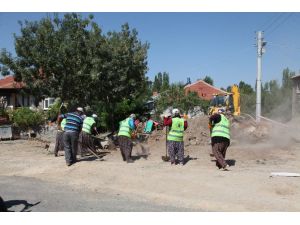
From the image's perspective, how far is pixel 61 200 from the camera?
8109mm

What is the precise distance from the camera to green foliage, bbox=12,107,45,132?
80.0ft

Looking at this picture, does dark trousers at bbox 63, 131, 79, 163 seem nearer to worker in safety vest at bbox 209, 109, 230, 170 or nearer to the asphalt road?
the asphalt road

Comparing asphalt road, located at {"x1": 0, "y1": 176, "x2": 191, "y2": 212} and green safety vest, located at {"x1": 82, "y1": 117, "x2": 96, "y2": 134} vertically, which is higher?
green safety vest, located at {"x1": 82, "y1": 117, "x2": 96, "y2": 134}

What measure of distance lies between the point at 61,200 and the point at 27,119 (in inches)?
676

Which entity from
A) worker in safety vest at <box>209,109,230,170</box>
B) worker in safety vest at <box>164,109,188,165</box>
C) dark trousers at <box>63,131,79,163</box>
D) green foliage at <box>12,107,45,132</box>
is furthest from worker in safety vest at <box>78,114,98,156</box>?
green foliage at <box>12,107,45,132</box>

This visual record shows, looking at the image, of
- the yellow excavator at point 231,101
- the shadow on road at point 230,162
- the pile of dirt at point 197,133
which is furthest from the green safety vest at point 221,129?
the yellow excavator at point 231,101

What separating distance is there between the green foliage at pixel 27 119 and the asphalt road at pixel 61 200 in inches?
582

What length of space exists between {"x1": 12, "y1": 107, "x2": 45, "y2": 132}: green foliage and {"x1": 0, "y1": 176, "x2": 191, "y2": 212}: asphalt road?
14.8 metres

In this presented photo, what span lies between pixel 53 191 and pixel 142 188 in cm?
193

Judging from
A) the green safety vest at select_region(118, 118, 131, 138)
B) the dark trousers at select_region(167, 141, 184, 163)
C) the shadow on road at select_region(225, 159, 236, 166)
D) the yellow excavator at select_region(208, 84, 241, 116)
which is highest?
the yellow excavator at select_region(208, 84, 241, 116)

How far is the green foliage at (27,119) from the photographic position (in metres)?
24.4

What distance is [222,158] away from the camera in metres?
10.7

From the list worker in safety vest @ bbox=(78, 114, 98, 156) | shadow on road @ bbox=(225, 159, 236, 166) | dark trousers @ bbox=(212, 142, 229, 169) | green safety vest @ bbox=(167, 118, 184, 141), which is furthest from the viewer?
worker in safety vest @ bbox=(78, 114, 98, 156)

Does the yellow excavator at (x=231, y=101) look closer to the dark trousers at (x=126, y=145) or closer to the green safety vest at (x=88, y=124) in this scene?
the green safety vest at (x=88, y=124)
